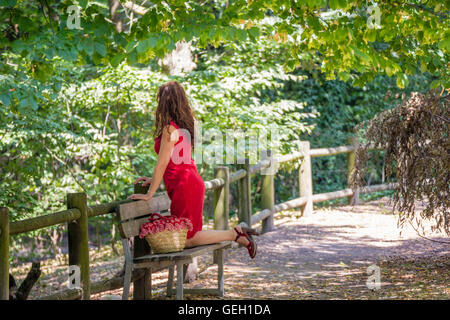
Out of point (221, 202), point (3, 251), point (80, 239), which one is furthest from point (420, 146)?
point (3, 251)

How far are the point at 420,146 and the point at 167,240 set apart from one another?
8.37 feet

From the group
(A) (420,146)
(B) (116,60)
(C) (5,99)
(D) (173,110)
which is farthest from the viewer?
(A) (420,146)

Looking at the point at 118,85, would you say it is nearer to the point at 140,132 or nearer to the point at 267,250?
the point at 140,132

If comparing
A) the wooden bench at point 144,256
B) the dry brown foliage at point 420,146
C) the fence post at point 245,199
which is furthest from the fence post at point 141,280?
the fence post at point 245,199

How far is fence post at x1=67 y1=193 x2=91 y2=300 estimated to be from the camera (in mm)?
4121

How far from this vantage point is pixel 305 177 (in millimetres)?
10094

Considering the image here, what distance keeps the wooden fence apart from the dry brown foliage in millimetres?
605

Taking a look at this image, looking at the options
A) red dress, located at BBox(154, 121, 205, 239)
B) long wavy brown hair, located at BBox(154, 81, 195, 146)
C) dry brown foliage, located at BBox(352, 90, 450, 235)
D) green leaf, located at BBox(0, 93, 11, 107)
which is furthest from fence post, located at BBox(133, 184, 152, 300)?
dry brown foliage, located at BBox(352, 90, 450, 235)

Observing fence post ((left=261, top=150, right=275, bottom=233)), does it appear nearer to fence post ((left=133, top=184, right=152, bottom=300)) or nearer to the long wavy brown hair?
fence post ((left=133, top=184, right=152, bottom=300))

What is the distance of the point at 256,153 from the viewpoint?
8656 millimetres

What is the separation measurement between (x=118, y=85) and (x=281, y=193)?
5.65 meters

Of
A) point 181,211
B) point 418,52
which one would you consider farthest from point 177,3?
point 418,52

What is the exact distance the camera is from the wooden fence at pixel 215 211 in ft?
11.1

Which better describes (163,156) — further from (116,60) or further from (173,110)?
(116,60)
